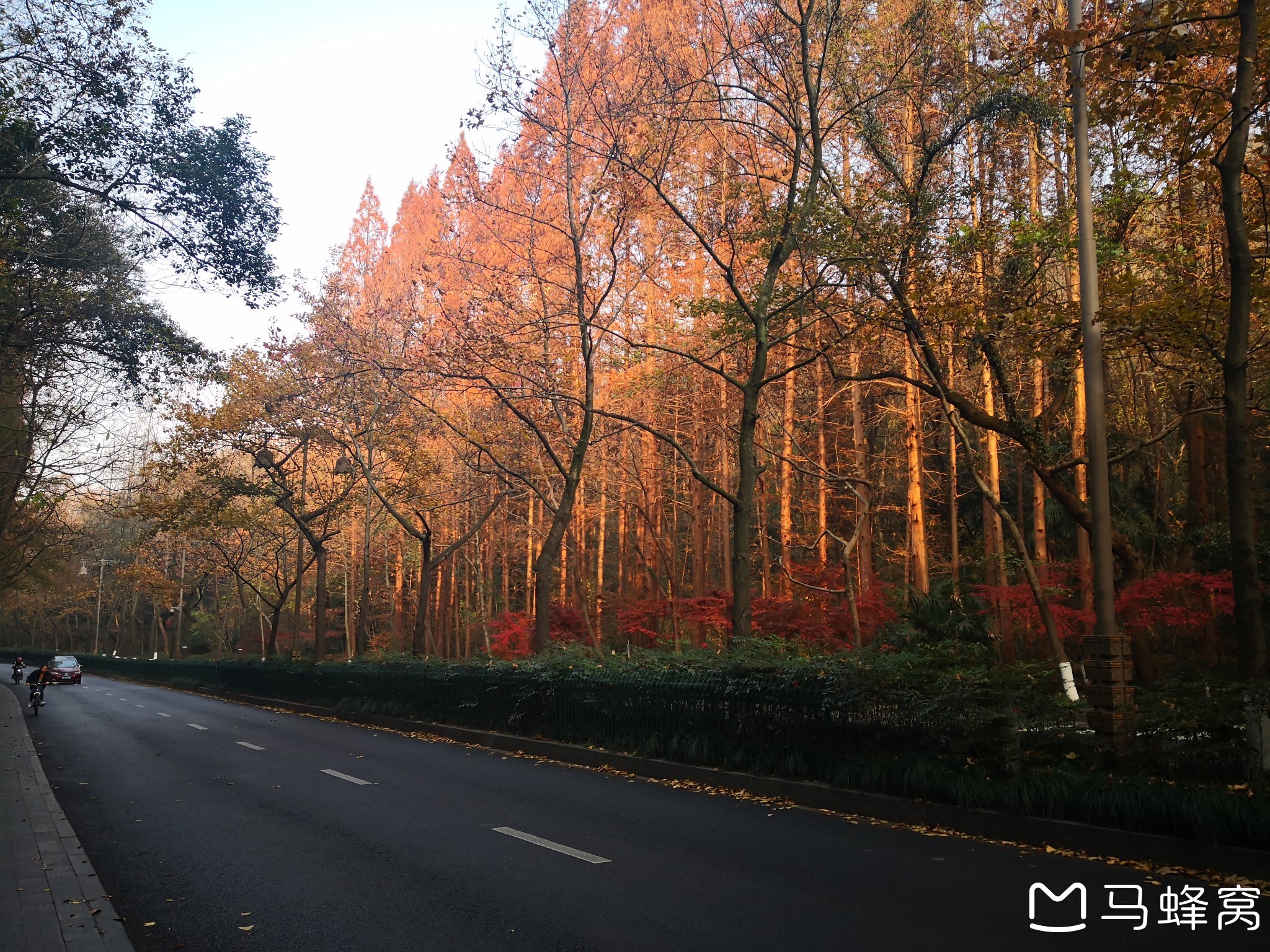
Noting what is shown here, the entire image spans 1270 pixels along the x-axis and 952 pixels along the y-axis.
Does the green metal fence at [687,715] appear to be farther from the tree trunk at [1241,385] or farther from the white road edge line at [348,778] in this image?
the white road edge line at [348,778]

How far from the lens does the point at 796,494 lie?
120ft

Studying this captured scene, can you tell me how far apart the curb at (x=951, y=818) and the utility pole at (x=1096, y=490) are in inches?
54.1

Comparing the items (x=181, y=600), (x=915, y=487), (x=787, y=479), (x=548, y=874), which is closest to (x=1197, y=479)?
(x=915, y=487)

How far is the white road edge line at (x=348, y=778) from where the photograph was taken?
1241 cm

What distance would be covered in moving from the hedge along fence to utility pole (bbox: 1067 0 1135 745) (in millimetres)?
463

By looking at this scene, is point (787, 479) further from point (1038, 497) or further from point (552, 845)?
point (552, 845)

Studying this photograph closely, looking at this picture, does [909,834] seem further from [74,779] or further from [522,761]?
[74,779]

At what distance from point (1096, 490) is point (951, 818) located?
13.0ft

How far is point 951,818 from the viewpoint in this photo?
8.83 metres

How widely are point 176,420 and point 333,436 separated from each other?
607 centimetres

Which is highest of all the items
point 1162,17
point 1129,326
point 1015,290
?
point 1162,17

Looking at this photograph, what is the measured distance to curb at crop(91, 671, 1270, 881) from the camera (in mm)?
6855

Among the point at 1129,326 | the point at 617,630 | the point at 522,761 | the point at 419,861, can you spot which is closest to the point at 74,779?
the point at 522,761

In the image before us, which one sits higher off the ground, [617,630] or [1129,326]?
[1129,326]
